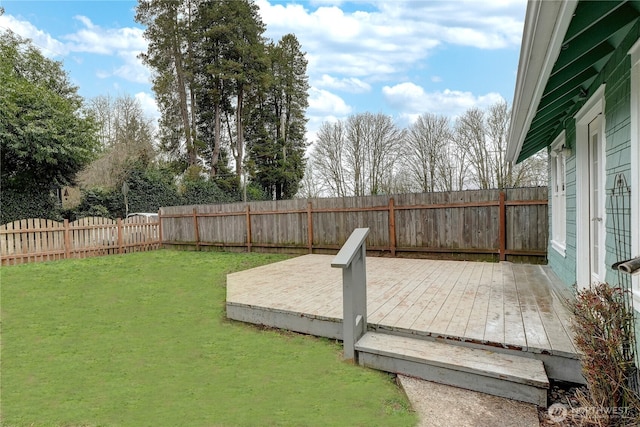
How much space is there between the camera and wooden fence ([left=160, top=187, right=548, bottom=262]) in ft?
21.1

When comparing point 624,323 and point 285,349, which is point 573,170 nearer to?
point 624,323

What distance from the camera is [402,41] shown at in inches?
396

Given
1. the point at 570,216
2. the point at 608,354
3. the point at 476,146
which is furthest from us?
the point at 476,146

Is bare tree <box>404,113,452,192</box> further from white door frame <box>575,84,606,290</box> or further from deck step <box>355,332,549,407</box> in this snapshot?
deck step <box>355,332,549,407</box>

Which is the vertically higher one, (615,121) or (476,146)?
(476,146)

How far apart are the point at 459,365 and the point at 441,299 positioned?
1.52 m

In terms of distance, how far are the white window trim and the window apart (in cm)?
250

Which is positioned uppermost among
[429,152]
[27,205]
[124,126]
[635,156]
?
[124,126]

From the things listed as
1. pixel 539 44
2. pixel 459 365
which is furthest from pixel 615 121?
pixel 459 365

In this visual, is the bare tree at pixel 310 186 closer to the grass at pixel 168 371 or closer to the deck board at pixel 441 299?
the deck board at pixel 441 299

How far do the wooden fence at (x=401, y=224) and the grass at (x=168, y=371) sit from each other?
3.84 metres

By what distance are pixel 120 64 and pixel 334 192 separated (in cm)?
1167

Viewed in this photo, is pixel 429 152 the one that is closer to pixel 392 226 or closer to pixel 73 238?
pixel 392 226

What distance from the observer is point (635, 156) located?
6.91ft
